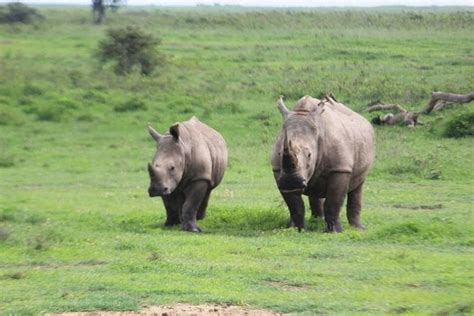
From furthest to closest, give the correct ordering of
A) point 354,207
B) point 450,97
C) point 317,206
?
point 450,97
point 317,206
point 354,207

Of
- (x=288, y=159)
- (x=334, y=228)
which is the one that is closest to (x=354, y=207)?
(x=334, y=228)

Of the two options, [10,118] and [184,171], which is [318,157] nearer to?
[184,171]

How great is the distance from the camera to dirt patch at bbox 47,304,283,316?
8.05m

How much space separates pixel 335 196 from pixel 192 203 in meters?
1.71

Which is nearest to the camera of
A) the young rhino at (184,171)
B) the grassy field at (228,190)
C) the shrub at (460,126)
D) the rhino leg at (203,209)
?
the grassy field at (228,190)

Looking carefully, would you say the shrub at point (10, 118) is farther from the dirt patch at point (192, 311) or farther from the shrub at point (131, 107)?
the dirt patch at point (192, 311)

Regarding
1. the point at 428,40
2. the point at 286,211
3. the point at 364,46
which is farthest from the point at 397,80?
the point at 286,211

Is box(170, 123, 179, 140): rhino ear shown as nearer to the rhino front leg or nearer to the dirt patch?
the rhino front leg

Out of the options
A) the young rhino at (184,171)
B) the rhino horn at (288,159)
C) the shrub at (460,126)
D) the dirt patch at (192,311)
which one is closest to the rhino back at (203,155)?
the young rhino at (184,171)

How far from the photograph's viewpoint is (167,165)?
12.8 meters

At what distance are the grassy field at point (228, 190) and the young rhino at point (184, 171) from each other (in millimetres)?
370

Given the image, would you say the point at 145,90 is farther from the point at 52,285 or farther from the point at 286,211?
the point at 52,285

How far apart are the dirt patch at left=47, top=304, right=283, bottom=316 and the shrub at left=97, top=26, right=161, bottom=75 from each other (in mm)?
24335

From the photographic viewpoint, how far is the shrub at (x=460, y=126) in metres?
21.3
